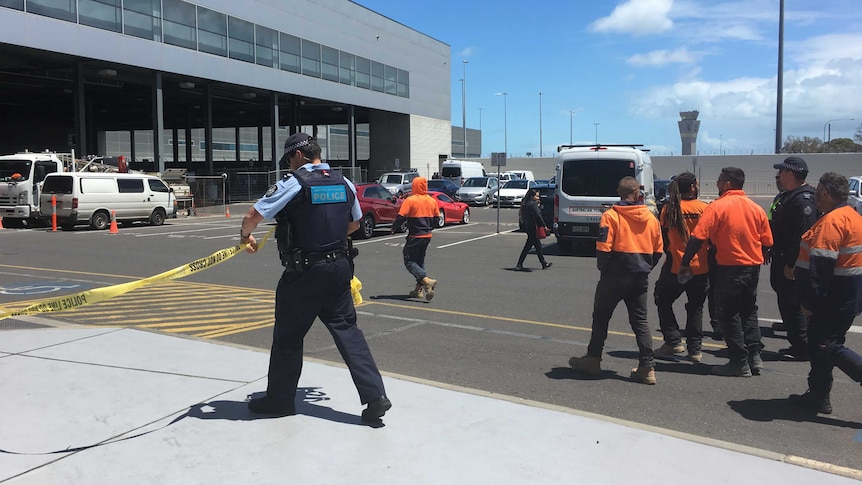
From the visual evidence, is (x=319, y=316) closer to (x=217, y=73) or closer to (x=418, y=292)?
(x=418, y=292)

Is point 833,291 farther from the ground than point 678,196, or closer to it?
closer to it

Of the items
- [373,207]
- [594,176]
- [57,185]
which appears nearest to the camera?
[594,176]

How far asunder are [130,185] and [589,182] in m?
17.1

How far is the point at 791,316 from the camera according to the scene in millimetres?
6535

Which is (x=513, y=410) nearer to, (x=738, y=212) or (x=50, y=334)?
(x=738, y=212)

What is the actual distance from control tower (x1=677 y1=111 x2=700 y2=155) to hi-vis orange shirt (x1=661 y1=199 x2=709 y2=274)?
54805 mm

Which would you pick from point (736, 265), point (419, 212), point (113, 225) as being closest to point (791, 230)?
point (736, 265)

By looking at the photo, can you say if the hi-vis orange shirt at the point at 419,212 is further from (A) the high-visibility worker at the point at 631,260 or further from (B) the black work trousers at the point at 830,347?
(B) the black work trousers at the point at 830,347

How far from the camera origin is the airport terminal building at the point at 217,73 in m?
28.5

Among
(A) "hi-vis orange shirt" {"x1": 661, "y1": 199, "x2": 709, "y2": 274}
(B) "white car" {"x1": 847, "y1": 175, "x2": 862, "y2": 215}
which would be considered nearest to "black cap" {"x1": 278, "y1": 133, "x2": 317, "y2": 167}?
(A) "hi-vis orange shirt" {"x1": 661, "y1": 199, "x2": 709, "y2": 274}

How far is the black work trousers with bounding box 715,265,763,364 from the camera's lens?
586 cm

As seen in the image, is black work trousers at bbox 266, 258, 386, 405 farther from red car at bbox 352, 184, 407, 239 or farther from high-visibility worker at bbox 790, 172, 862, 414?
red car at bbox 352, 184, 407, 239

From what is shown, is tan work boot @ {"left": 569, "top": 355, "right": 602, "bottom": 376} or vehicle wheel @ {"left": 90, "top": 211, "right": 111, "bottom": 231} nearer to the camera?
tan work boot @ {"left": 569, "top": 355, "right": 602, "bottom": 376}

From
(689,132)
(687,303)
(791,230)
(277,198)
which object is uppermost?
(689,132)
